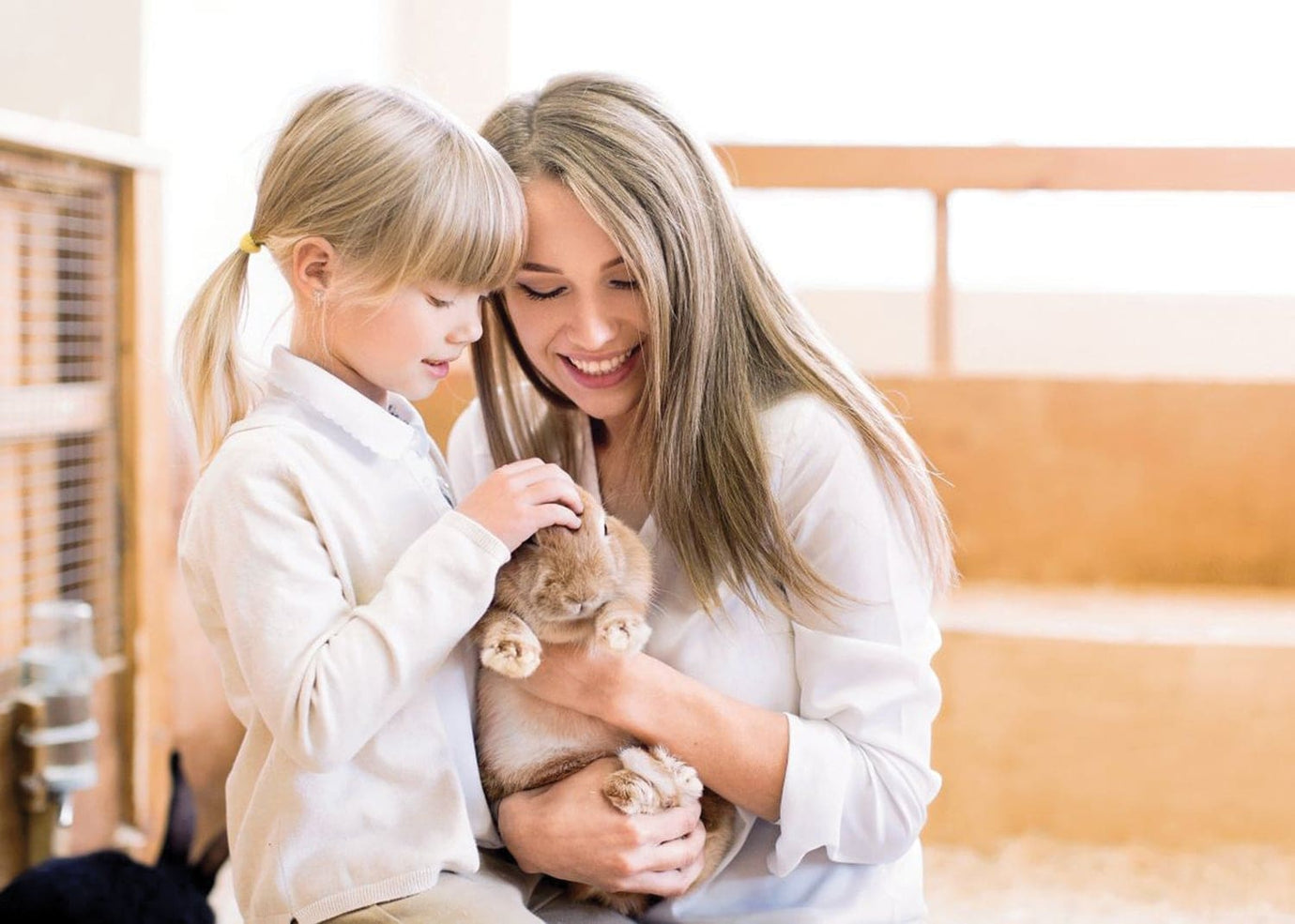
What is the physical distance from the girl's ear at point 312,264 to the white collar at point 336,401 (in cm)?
7

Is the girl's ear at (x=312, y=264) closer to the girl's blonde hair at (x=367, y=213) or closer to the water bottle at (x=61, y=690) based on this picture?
the girl's blonde hair at (x=367, y=213)

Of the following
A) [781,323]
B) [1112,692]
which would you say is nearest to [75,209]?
[781,323]

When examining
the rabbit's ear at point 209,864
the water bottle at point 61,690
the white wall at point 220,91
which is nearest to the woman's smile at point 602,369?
the white wall at point 220,91

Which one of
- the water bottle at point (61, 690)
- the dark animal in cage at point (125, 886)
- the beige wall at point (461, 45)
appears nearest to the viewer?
the dark animal in cage at point (125, 886)

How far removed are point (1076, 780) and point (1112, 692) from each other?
0.65 feet

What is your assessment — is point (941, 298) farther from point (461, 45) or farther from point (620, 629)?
point (620, 629)

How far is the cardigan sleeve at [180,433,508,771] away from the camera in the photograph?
1086 millimetres

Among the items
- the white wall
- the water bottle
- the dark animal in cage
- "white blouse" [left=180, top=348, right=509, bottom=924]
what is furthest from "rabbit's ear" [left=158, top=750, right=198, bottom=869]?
"white blouse" [left=180, top=348, right=509, bottom=924]

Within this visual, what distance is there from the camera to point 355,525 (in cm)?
121

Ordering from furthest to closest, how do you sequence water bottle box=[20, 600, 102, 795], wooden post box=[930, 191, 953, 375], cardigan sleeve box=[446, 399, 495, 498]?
wooden post box=[930, 191, 953, 375] → water bottle box=[20, 600, 102, 795] → cardigan sleeve box=[446, 399, 495, 498]

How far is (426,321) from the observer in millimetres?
1234

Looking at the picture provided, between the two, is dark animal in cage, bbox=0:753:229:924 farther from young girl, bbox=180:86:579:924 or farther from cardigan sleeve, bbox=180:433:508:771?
cardigan sleeve, bbox=180:433:508:771

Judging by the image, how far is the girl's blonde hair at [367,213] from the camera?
1.21 m

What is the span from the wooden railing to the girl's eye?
150 cm
